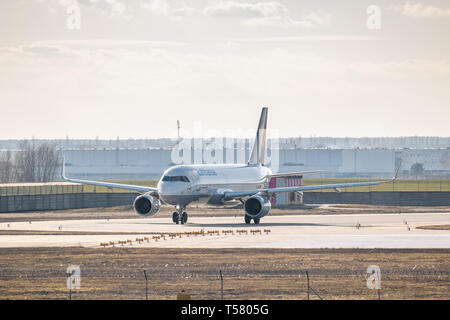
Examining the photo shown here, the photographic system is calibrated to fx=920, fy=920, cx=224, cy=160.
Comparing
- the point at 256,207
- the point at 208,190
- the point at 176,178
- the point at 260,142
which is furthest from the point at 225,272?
the point at 260,142

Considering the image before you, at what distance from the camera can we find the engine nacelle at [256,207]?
70.8 metres

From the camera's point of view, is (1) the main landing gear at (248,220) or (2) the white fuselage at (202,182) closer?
(2) the white fuselage at (202,182)

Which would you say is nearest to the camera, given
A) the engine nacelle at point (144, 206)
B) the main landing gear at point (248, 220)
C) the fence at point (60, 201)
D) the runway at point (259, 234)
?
the runway at point (259, 234)

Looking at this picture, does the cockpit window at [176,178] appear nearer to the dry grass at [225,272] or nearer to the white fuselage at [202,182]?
the white fuselage at [202,182]

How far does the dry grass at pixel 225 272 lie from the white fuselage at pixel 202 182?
20.5 metres

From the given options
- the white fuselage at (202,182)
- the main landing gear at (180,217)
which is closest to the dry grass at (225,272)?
the white fuselage at (202,182)

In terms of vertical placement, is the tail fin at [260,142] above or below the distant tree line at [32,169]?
above

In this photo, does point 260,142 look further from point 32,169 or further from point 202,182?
point 32,169

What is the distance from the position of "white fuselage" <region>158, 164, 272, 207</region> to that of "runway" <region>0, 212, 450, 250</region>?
7.25ft

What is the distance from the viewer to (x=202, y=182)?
72625 mm

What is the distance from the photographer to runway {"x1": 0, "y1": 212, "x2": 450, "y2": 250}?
2101 inches

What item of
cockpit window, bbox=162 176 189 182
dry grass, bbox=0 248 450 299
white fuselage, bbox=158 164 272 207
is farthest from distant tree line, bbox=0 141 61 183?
dry grass, bbox=0 248 450 299

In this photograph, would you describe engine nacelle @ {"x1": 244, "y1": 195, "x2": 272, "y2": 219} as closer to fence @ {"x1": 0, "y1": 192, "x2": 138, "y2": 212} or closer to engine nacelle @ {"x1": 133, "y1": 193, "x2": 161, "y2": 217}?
engine nacelle @ {"x1": 133, "y1": 193, "x2": 161, "y2": 217}

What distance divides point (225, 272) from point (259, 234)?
21.2m
